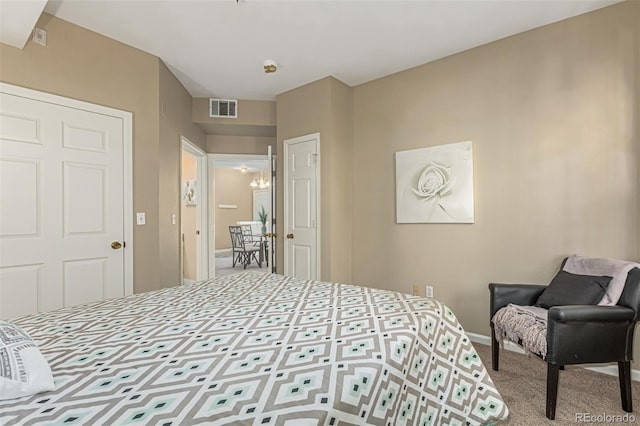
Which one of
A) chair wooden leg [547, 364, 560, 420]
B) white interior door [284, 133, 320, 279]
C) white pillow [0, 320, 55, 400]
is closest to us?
white pillow [0, 320, 55, 400]

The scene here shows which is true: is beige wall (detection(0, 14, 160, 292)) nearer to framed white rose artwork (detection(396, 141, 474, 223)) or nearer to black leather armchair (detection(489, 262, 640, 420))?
framed white rose artwork (detection(396, 141, 474, 223))

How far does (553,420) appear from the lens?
181 cm

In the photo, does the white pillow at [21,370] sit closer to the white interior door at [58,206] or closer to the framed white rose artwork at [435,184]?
the white interior door at [58,206]

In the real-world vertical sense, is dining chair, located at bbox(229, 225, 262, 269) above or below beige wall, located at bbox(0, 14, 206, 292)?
below

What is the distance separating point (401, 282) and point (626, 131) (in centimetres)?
215

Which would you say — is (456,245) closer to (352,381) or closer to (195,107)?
(352,381)

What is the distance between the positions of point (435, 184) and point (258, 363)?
2.64 metres

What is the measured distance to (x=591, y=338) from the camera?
72.9 inches

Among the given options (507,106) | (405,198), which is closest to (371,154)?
(405,198)

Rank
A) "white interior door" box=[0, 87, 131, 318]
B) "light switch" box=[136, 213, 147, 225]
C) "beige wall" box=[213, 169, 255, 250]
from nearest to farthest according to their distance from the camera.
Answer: "white interior door" box=[0, 87, 131, 318] → "light switch" box=[136, 213, 147, 225] → "beige wall" box=[213, 169, 255, 250]

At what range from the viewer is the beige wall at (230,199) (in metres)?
9.41

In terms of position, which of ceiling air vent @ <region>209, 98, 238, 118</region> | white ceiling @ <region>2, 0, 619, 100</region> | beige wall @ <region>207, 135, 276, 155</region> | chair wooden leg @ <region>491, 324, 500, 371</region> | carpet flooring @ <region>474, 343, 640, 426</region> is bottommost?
carpet flooring @ <region>474, 343, 640, 426</region>

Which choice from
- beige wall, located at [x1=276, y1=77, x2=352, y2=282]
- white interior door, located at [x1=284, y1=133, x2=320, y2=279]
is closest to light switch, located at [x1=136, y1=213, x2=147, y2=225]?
white interior door, located at [x1=284, y1=133, x2=320, y2=279]

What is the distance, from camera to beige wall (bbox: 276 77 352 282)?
359cm
